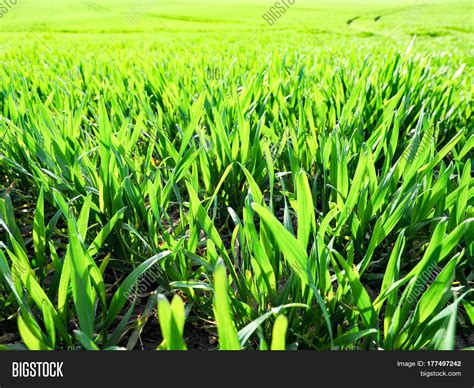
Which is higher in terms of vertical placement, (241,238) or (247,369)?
(241,238)

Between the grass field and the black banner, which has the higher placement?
the grass field

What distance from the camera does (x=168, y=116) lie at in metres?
1.50

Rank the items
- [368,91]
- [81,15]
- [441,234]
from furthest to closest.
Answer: [81,15] < [368,91] < [441,234]

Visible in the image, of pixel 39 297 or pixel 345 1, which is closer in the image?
pixel 39 297

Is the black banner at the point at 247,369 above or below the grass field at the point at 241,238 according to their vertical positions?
below

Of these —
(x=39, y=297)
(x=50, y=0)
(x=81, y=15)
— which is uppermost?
(x=50, y=0)

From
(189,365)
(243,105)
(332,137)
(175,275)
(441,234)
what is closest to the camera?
(189,365)

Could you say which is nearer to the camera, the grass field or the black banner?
the black banner

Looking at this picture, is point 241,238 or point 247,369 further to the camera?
point 241,238

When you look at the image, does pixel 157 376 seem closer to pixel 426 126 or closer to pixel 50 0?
pixel 426 126

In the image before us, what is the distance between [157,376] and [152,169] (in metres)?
0.84

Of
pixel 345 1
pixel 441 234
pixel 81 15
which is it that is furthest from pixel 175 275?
pixel 345 1

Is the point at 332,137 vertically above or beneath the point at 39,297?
above

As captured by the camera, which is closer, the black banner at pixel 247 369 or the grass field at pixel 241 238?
the black banner at pixel 247 369
